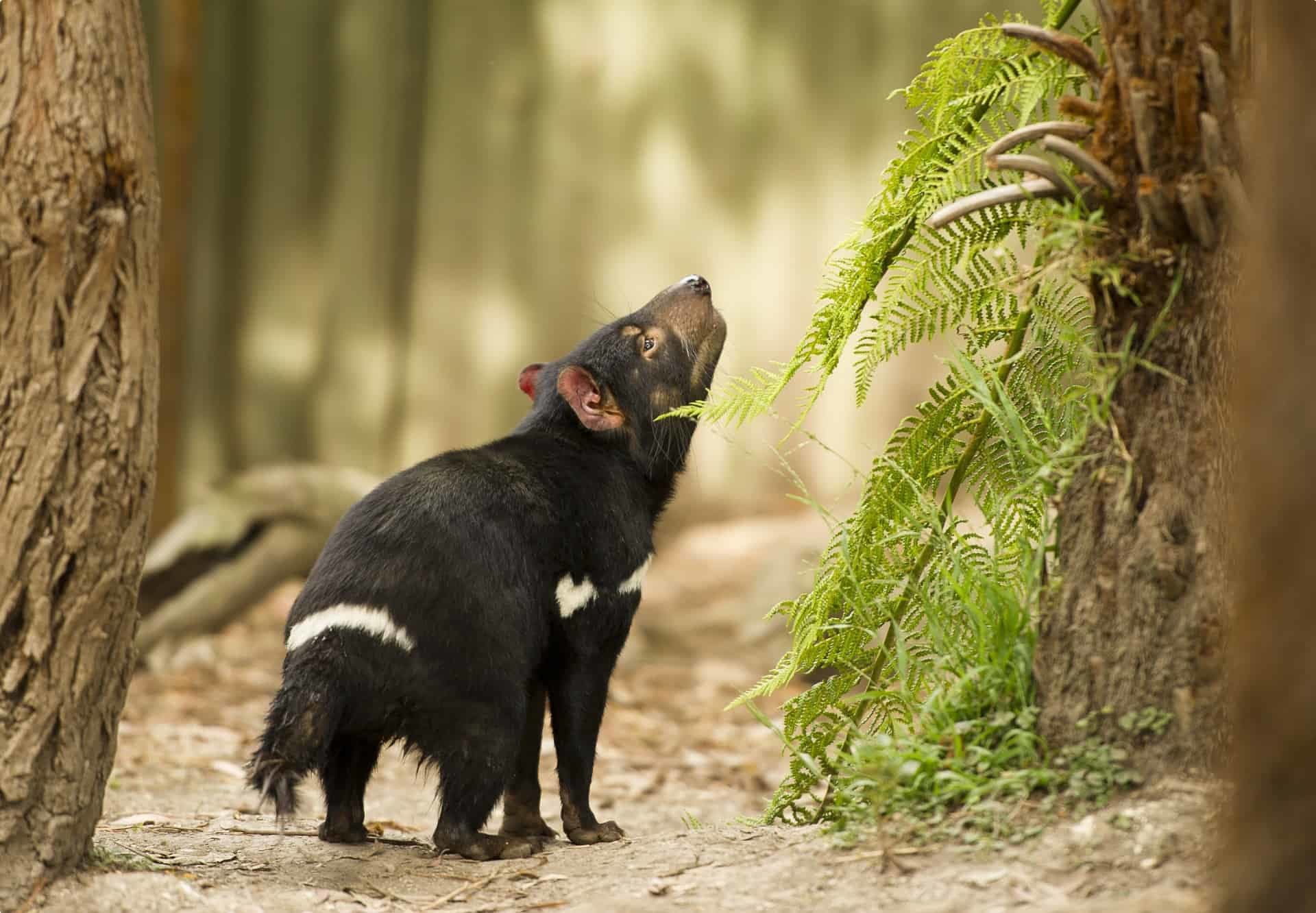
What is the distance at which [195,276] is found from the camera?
751 cm

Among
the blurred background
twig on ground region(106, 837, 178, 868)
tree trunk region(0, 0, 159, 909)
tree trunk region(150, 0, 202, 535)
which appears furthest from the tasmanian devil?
the blurred background

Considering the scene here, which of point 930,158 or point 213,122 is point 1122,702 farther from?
point 213,122

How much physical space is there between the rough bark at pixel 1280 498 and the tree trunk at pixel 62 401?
1.98m

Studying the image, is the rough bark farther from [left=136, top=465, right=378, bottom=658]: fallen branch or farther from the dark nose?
[left=136, top=465, right=378, bottom=658]: fallen branch

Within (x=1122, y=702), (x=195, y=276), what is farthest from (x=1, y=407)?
(x=195, y=276)

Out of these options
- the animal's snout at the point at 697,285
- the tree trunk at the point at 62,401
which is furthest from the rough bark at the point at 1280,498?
the animal's snout at the point at 697,285

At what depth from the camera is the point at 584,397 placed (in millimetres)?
3664

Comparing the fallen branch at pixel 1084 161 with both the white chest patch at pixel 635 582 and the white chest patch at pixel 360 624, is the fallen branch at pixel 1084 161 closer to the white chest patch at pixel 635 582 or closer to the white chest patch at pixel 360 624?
the white chest patch at pixel 635 582

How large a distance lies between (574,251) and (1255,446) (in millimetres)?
6571

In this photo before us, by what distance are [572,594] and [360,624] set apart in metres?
0.58

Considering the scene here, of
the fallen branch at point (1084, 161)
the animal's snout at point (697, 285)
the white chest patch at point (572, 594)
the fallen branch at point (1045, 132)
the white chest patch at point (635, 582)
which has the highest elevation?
the animal's snout at point (697, 285)

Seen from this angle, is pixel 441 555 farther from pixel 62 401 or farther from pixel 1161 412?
pixel 1161 412

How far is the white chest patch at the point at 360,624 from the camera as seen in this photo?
2.97 m

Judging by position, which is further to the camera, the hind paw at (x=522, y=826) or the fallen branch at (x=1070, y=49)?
the hind paw at (x=522, y=826)
